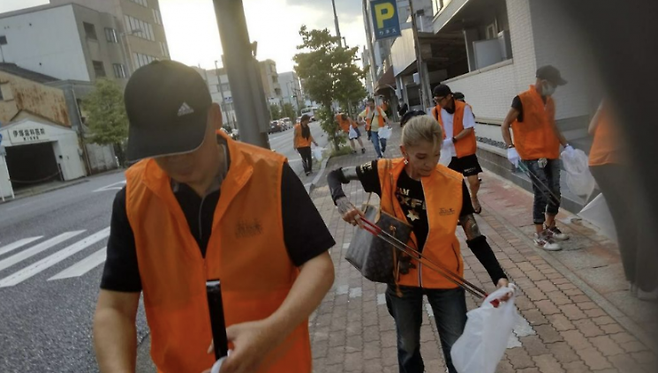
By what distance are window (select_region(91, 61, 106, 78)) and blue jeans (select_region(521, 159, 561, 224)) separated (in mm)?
42595

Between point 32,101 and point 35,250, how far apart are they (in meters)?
26.1

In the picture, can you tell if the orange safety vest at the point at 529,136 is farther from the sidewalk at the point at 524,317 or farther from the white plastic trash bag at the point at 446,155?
the white plastic trash bag at the point at 446,155

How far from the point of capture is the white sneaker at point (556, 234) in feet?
16.7

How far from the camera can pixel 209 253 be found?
1.41m

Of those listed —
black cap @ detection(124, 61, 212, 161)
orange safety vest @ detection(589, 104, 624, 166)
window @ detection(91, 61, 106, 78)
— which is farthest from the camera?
window @ detection(91, 61, 106, 78)

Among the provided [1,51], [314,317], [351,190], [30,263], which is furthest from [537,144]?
[1,51]

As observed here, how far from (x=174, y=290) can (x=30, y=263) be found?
8.45m

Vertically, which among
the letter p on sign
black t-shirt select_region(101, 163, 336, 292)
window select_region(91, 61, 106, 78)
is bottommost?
black t-shirt select_region(101, 163, 336, 292)

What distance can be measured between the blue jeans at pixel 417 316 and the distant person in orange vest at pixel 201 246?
1.36 metres

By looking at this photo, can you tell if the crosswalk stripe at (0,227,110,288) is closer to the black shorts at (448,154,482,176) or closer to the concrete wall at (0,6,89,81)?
the black shorts at (448,154,482,176)

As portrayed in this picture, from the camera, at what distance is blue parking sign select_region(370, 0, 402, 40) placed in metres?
16.2

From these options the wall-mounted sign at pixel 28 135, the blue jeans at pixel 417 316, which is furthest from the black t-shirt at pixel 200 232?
the wall-mounted sign at pixel 28 135

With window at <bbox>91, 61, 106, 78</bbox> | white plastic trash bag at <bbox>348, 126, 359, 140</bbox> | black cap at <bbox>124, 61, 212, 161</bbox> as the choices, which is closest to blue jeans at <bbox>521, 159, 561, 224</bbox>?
black cap at <bbox>124, 61, 212, 161</bbox>

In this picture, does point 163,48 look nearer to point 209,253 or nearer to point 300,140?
point 300,140
